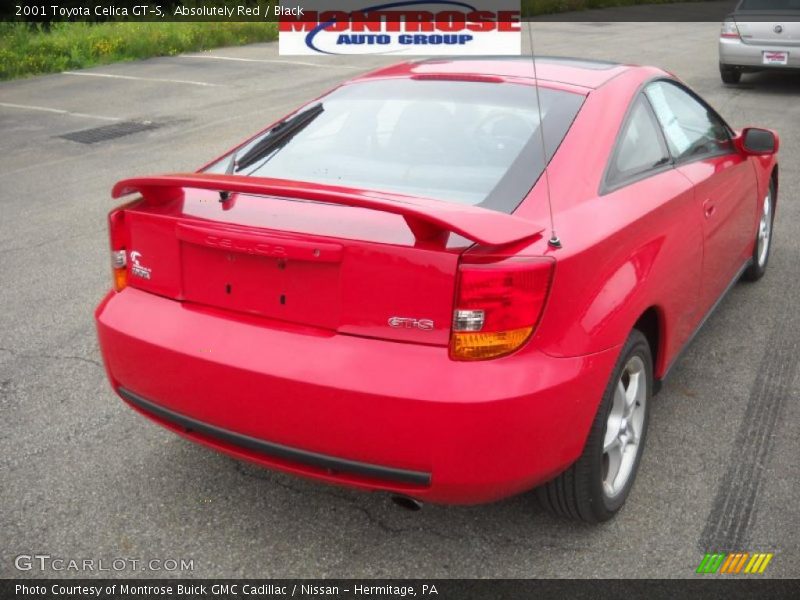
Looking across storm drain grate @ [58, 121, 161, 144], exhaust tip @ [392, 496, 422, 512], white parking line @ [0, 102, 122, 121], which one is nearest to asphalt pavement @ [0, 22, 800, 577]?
exhaust tip @ [392, 496, 422, 512]

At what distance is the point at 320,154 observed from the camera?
3287 millimetres

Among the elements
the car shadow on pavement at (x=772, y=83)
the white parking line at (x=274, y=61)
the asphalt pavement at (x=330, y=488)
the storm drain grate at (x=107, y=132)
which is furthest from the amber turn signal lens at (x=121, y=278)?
the white parking line at (x=274, y=61)

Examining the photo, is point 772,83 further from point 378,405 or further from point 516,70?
point 378,405

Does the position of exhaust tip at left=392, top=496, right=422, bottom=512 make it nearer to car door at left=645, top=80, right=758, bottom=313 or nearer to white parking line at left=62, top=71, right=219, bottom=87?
car door at left=645, top=80, right=758, bottom=313

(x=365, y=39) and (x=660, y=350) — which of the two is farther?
(x=365, y=39)

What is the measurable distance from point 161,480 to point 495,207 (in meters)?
1.61

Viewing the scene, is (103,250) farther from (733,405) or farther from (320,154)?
(733,405)

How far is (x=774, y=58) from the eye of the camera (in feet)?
42.1

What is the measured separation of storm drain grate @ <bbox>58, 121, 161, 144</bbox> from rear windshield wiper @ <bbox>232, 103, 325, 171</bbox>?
22.6 ft

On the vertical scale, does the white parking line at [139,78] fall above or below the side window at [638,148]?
below

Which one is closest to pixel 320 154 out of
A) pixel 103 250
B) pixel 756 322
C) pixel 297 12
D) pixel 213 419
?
pixel 213 419

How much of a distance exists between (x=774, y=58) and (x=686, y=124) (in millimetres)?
10108

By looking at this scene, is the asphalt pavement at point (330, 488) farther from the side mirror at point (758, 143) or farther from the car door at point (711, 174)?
the side mirror at point (758, 143)

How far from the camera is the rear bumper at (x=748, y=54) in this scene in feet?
41.6
